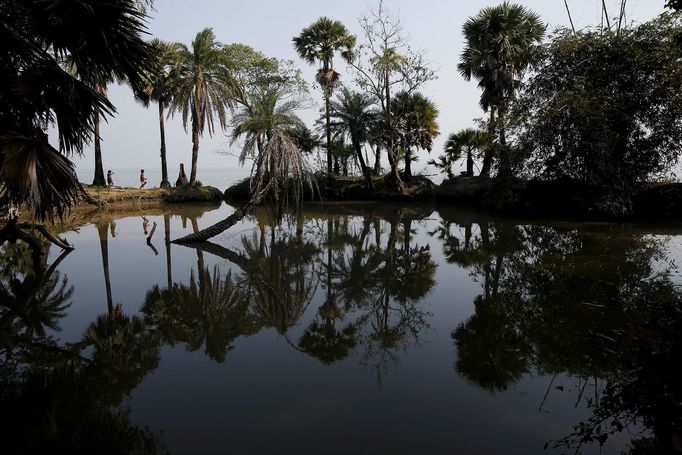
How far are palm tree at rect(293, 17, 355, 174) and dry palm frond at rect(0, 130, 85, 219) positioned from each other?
27.6 meters

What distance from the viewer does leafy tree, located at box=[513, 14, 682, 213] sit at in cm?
1884

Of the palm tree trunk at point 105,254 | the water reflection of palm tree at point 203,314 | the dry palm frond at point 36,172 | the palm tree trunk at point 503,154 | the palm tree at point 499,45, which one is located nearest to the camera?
the dry palm frond at point 36,172

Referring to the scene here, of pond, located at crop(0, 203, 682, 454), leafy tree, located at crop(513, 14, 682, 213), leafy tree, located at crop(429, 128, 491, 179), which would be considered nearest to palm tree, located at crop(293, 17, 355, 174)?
leafy tree, located at crop(429, 128, 491, 179)

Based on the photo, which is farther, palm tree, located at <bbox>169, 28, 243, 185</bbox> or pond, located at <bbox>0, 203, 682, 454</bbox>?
palm tree, located at <bbox>169, 28, 243, 185</bbox>

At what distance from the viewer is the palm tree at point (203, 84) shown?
30.7 meters

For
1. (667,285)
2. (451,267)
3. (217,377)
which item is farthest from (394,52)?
(217,377)

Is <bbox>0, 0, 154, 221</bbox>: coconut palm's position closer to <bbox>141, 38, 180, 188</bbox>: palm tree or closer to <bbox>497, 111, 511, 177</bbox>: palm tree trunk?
<bbox>497, 111, 511, 177</bbox>: palm tree trunk

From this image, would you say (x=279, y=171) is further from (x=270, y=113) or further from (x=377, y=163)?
(x=377, y=163)

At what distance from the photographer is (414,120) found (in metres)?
31.0

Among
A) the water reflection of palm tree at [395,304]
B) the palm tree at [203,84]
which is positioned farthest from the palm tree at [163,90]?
the water reflection of palm tree at [395,304]

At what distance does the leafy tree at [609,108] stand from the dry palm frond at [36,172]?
18.6 meters

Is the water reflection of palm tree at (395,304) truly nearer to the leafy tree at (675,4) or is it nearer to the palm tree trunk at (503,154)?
the leafy tree at (675,4)

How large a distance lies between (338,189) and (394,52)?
9643 millimetres

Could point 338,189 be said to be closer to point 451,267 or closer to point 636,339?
point 451,267
